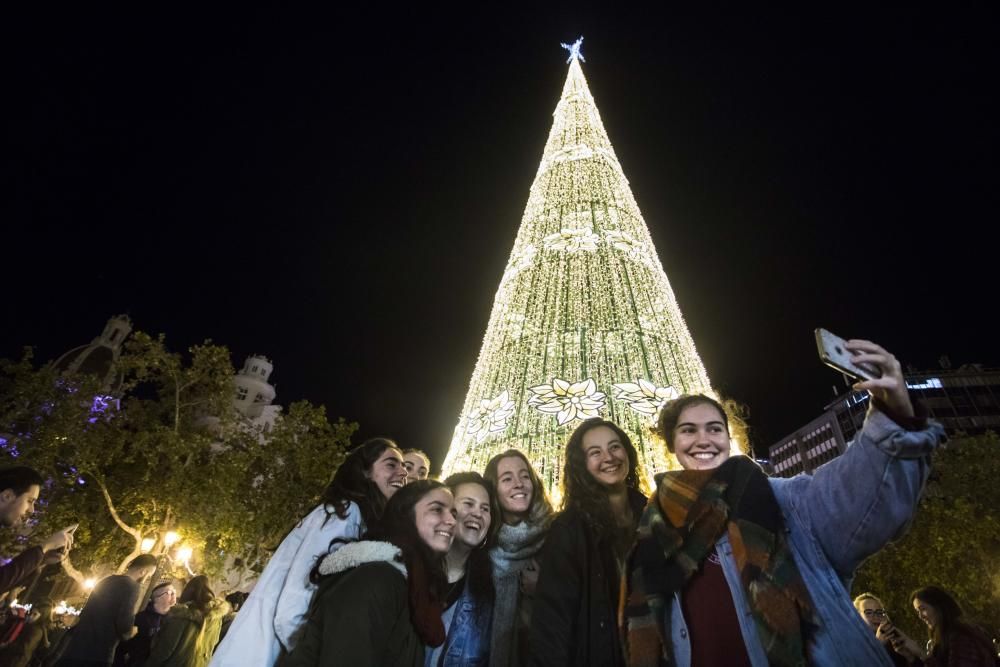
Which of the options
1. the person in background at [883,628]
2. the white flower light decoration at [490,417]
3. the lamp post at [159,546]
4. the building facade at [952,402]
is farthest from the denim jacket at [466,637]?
the building facade at [952,402]

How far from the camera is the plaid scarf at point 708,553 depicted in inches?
69.4

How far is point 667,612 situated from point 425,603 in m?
1.18

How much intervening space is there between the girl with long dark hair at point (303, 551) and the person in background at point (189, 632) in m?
3.07

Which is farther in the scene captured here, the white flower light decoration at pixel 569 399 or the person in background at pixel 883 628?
the white flower light decoration at pixel 569 399

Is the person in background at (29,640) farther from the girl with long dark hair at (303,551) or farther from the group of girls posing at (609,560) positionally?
the group of girls posing at (609,560)

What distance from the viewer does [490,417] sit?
273 inches

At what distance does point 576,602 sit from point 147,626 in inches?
222

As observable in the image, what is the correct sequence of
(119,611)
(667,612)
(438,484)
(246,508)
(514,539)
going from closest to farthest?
(667,612)
(438,484)
(514,539)
(119,611)
(246,508)

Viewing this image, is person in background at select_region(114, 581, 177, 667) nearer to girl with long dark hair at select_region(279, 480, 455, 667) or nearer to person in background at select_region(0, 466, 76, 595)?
person in background at select_region(0, 466, 76, 595)

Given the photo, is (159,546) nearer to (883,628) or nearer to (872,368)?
(883,628)

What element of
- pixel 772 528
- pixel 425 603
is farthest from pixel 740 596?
pixel 425 603

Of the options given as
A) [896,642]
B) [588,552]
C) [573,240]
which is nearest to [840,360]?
[588,552]

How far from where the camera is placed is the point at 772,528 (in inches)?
75.7

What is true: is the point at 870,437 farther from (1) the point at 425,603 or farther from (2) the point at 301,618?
(2) the point at 301,618
